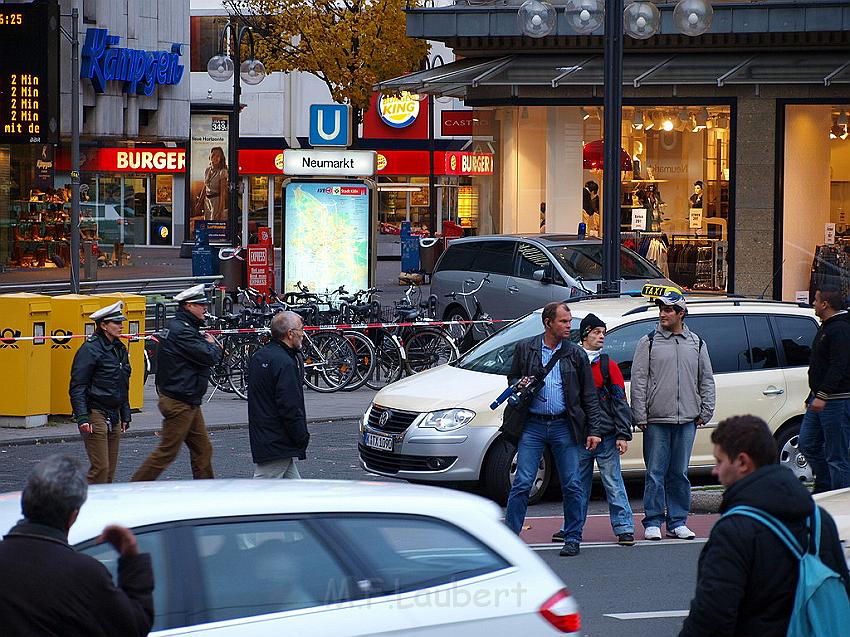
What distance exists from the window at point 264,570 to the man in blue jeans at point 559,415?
4.57m

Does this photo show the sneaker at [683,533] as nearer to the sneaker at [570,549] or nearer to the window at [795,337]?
the sneaker at [570,549]

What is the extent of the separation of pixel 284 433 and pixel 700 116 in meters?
17.4

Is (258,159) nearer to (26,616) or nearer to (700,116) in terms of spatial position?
(700,116)

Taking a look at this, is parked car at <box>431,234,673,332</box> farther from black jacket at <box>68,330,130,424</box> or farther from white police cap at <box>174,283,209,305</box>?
black jacket at <box>68,330,130,424</box>

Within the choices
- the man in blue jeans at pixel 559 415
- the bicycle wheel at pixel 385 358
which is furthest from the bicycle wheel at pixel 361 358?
the man in blue jeans at pixel 559 415

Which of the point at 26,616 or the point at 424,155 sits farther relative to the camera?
the point at 424,155

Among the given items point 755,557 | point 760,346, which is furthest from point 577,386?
point 755,557

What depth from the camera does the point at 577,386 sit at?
9.17 m

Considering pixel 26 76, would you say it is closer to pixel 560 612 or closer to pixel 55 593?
pixel 560 612

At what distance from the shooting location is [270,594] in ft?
15.1

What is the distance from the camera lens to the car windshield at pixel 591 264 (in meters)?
20.4

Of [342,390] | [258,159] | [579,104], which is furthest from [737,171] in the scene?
[258,159]

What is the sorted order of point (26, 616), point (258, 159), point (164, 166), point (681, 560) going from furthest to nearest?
point (258, 159) < point (164, 166) < point (681, 560) < point (26, 616)

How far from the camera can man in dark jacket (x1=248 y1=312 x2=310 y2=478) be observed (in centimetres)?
934
